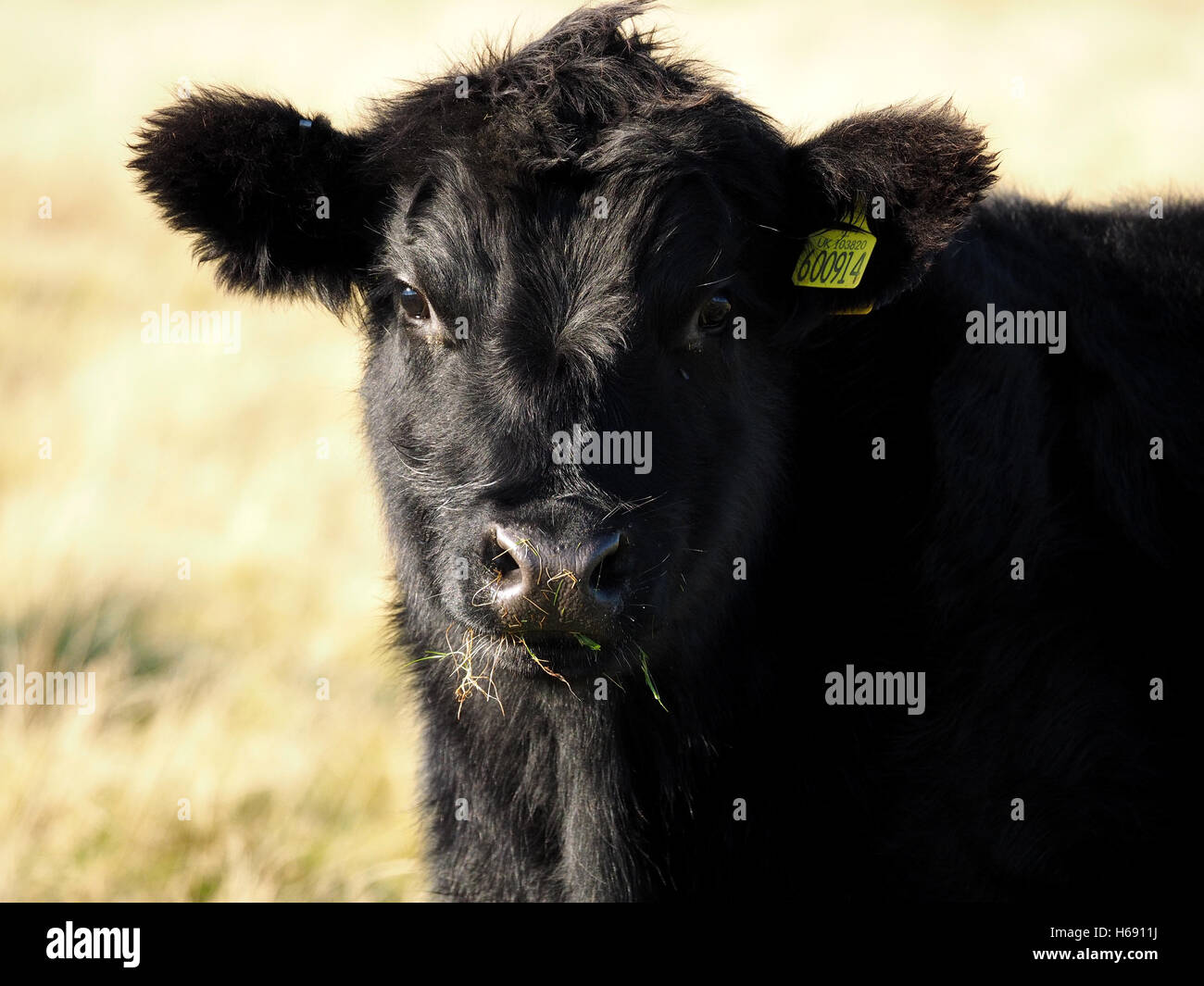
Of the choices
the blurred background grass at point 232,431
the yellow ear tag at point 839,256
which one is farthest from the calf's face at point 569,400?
the blurred background grass at point 232,431

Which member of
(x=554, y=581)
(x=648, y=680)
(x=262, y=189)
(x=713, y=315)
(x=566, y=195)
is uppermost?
(x=262, y=189)

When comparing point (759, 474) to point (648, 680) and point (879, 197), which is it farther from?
point (879, 197)

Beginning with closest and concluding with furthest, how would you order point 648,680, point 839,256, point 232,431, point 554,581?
point 554,581
point 648,680
point 839,256
point 232,431

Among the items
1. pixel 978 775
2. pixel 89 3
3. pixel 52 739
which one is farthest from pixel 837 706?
pixel 89 3

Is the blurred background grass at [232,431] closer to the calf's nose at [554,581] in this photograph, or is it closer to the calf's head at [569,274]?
the calf's head at [569,274]

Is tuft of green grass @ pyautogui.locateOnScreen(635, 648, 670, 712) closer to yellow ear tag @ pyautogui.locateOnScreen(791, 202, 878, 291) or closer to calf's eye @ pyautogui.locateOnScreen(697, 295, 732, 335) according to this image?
calf's eye @ pyautogui.locateOnScreen(697, 295, 732, 335)

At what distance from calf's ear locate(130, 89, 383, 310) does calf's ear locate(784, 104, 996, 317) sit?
5.46 feet

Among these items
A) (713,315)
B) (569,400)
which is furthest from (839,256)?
(569,400)

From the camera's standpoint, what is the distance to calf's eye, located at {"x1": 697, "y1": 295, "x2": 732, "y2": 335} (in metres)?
4.98

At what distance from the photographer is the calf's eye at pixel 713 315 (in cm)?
498

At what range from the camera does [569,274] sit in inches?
185

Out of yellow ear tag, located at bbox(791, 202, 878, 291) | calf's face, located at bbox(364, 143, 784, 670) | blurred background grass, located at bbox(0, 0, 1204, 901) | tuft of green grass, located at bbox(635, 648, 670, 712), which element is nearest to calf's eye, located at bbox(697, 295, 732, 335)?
calf's face, located at bbox(364, 143, 784, 670)

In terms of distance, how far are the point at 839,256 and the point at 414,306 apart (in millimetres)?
1590
